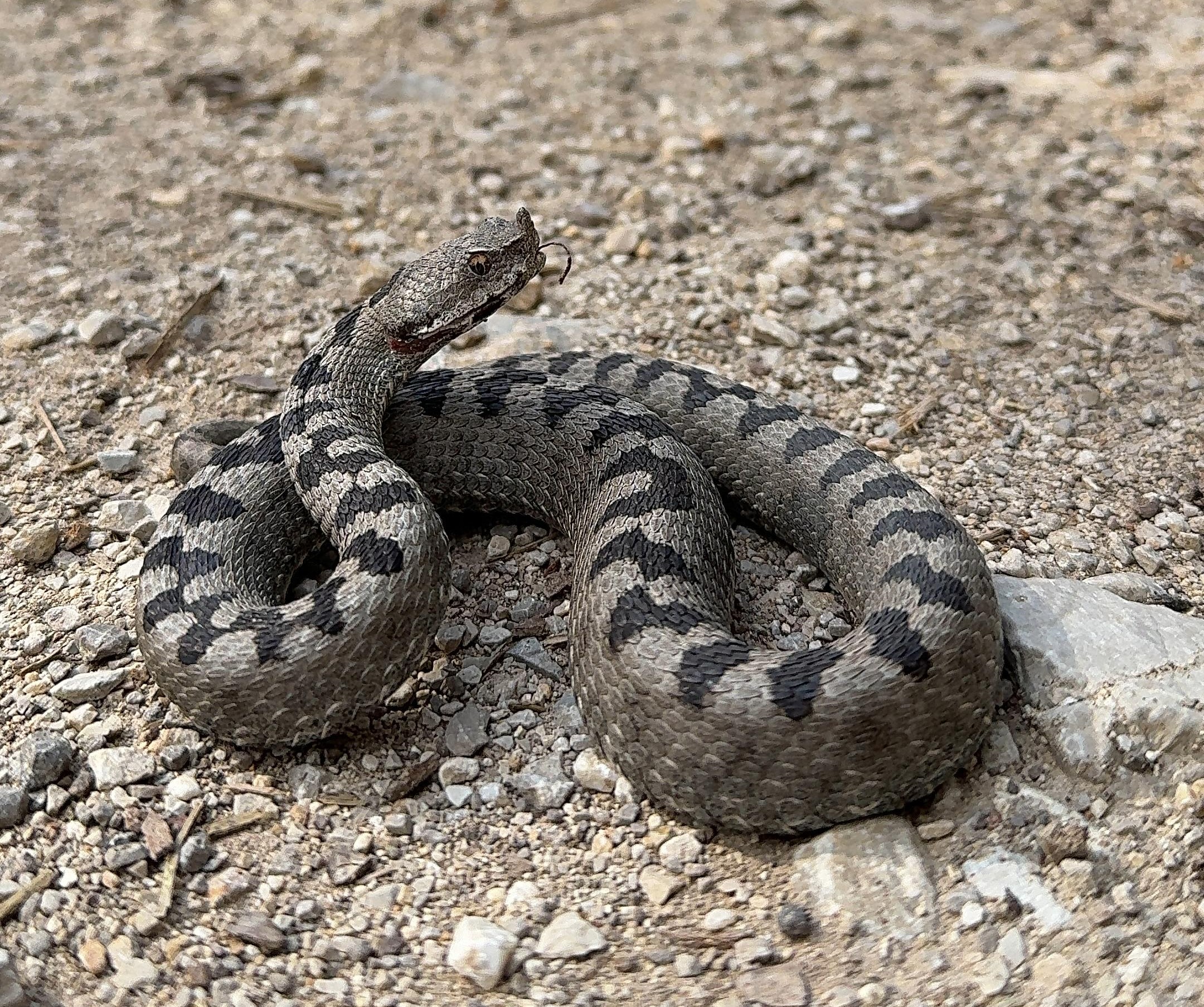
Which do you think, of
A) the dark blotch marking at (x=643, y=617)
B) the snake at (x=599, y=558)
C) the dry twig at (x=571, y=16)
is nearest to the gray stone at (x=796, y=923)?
the snake at (x=599, y=558)

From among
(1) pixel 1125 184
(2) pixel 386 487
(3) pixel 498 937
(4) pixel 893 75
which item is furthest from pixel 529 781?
(4) pixel 893 75

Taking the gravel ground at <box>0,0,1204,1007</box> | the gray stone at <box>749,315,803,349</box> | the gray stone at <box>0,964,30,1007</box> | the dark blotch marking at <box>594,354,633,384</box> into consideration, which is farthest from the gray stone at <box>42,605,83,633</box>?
the gray stone at <box>749,315,803,349</box>

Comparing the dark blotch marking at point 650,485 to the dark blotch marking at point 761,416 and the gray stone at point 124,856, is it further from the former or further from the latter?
the gray stone at point 124,856

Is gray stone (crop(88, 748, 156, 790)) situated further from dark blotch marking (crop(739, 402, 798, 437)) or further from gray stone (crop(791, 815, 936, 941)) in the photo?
dark blotch marking (crop(739, 402, 798, 437))

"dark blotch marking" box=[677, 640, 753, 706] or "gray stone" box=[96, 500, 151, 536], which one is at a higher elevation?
"gray stone" box=[96, 500, 151, 536]

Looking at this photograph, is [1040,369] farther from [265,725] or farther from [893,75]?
[265,725]

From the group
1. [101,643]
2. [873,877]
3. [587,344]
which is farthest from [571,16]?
[873,877]

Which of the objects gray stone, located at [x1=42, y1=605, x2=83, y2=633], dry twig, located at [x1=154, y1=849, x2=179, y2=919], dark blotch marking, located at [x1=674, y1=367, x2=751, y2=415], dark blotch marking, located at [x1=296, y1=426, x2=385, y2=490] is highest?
dark blotch marking, located at [x1=296, y1=426, x2=385, y2=490]
